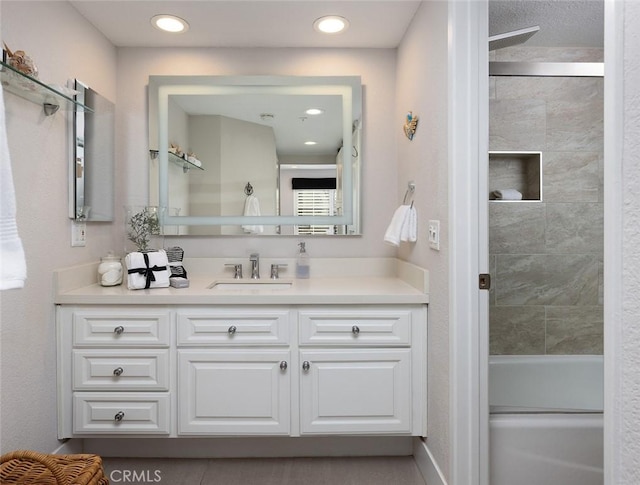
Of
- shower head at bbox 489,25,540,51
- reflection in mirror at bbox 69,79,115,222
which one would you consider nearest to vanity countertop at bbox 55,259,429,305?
reflection in mirror at bbox 69,79,115,222

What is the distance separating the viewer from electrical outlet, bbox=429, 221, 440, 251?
69.1 inches

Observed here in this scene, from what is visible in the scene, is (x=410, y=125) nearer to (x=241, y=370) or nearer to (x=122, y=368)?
(x=241, y=370)

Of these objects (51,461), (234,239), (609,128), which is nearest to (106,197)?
(234,239)

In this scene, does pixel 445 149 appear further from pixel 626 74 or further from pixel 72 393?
pixel 72 393

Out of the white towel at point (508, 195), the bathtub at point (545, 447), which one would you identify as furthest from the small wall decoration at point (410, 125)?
Result: the bathtub at point (545, 447)

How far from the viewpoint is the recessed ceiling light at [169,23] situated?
2168 mm

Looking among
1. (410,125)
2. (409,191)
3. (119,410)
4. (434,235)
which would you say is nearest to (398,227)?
(409,191)

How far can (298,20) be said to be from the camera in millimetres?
2207

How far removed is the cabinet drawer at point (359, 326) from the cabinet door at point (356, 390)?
0.05 metres

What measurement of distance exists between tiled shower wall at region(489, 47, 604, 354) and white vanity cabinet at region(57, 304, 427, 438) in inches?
38.6

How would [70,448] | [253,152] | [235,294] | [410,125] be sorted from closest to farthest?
[235,294]
[70,448]
[410,125]
[253,152]

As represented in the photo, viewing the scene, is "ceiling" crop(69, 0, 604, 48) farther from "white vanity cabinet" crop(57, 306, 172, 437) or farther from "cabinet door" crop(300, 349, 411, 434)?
"cabinet door" crop(300, 349, 411, 434)

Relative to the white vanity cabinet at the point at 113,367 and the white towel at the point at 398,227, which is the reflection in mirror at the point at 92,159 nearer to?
the white vanity cabinet at the point at 113,367

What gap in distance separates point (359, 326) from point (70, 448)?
1482mm
